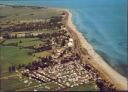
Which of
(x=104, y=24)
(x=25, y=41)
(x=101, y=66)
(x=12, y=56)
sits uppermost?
(x=101, y=66)

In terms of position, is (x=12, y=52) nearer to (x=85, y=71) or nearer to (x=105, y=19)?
(x=85, y=71)

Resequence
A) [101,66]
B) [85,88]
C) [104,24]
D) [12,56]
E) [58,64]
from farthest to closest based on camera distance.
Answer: [104,24], [12,56], [58,64], [101,66], [85,88]

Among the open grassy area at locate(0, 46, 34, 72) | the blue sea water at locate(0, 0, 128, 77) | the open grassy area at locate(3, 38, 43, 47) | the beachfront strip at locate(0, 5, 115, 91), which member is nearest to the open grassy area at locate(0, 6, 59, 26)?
the blue sea water at locate(0, 0, 128, 77)

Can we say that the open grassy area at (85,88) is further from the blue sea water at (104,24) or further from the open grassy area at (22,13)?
the open grassy area at (22,13)

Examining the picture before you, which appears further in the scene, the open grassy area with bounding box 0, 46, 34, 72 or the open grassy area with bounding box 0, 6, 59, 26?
the open grassy area with bounding box 0, 6, 59, 26

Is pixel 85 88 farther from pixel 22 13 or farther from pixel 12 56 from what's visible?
pixel 22 13

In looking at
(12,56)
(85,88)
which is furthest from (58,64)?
(85,88)

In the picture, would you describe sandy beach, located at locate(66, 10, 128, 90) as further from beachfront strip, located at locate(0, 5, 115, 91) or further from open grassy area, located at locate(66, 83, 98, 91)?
open grassy area, located at locate(66, 83, 98, 91)
